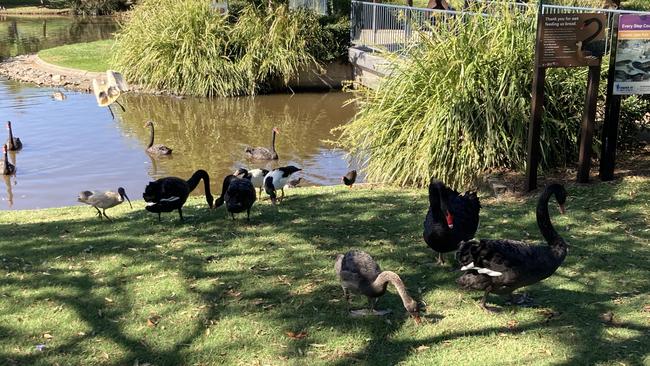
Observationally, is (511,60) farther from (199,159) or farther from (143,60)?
(143,60)

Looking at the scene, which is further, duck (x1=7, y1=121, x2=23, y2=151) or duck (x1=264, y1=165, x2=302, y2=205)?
duck (x1=7, y1=121, x2=23, y2=151)

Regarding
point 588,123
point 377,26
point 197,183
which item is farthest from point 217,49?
point 588,123

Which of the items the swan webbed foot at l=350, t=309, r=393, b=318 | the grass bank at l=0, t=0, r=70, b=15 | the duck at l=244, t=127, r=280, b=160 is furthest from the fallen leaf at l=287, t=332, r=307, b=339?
the grass bank at l=0, t=0, r=70, b=15

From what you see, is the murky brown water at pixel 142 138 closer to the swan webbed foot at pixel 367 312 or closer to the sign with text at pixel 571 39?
the sign with text at pixel 571 39

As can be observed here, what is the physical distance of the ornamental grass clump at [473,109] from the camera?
9.16 m

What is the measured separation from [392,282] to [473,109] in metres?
5.35

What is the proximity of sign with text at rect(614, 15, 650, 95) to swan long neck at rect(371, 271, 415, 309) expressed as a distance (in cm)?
499

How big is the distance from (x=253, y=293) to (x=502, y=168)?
5295mm

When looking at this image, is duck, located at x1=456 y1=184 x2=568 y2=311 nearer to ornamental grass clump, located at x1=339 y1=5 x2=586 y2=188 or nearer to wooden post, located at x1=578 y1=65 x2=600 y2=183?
wooden post, located at x1=578 y1=65 x2=600 y2=183

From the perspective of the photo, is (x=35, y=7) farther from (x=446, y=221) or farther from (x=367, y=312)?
(x=367, y=312)

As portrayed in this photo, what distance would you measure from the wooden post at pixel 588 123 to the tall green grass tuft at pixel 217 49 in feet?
42.1

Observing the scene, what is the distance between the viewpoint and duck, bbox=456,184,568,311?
4.50 metres

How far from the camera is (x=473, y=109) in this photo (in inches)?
363

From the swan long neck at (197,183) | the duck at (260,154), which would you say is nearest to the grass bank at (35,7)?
the duck at (260,154)
